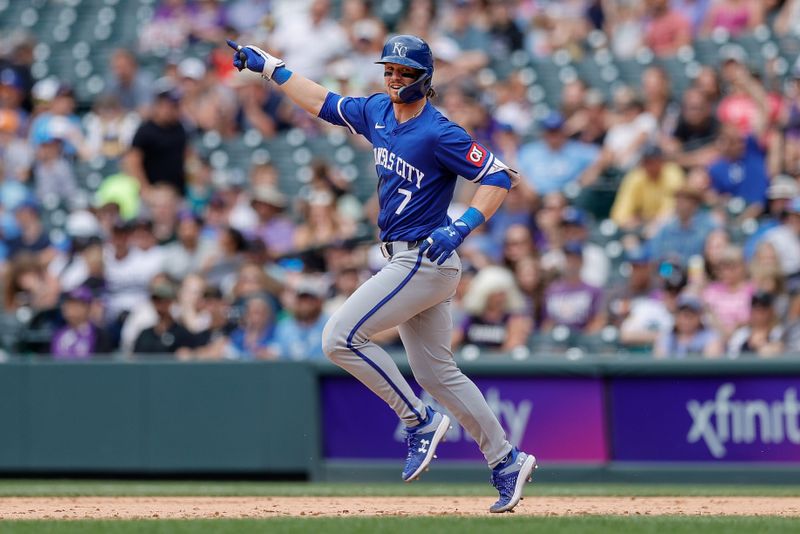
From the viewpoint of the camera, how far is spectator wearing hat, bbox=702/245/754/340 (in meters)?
10.1

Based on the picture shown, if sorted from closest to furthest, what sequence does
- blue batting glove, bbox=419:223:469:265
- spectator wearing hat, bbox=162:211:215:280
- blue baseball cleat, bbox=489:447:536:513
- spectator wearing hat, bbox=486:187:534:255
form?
blue batting glove, bbox=419:223:469:265 → blue baseball cleat, bbox=489:447:536:513 → spectator wearing hat, bbox=486:187:534:255 → spectator wearing hat, bbox=162:211:215:280

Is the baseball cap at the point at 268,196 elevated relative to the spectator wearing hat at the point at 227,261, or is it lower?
elevated

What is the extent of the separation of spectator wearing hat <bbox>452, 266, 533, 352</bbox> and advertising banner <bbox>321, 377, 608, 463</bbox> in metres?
0.53

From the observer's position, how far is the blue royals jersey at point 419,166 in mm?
6434

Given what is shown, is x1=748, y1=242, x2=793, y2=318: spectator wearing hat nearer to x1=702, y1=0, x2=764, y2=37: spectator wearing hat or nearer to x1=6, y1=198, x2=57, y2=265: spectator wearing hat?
x1=702, y1=0, x2=764, y2=37: spectator wearing hat

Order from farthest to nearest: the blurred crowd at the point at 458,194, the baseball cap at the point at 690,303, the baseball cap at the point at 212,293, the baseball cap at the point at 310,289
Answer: the baseball cap at the point at 212,293, the baseball cap at the point at 310,289, the blurred crowd at the point at 458,194, the baseball cap at the point at 690,303

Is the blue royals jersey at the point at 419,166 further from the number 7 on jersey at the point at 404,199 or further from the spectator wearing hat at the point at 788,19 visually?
the spectator wearing hat at the point at 788,19

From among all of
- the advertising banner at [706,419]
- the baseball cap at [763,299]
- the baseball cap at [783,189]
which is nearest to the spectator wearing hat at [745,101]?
the baseball cap at [783,189]

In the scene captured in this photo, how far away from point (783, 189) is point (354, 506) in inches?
192

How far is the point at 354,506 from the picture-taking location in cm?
747

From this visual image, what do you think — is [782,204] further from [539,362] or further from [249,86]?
[249,86]

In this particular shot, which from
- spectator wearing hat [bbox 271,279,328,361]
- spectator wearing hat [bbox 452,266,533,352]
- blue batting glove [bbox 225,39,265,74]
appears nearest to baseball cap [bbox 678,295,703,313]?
spectator wearing hat [bbox 452,266,533,352]

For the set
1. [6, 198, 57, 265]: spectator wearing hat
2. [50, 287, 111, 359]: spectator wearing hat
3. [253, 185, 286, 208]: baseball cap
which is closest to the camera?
[50, 287, 111, 359]: spectator wearing hat

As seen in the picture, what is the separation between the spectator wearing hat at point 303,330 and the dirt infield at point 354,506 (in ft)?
8.38
